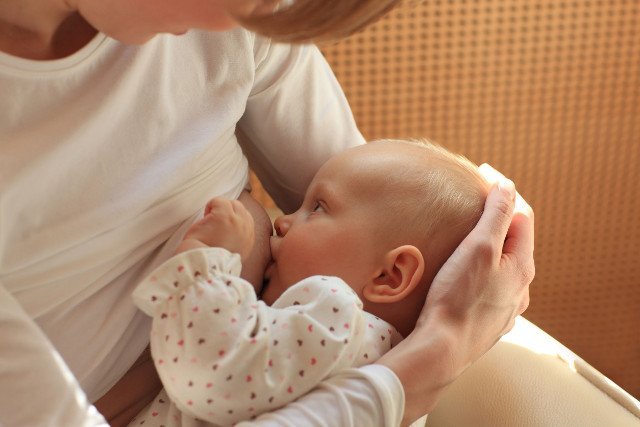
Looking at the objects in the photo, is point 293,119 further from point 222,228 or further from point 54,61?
point 54,61

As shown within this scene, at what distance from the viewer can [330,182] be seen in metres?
1.16

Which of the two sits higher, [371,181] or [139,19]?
[139,19]

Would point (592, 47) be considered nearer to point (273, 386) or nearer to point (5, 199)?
point (273, 386)

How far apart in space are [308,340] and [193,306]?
0.41 ft

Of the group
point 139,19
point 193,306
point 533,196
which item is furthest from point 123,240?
point 533,196

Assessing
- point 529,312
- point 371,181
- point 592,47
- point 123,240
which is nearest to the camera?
point 123,240

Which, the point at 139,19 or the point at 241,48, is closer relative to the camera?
the point at 139,19

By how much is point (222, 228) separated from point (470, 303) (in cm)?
31

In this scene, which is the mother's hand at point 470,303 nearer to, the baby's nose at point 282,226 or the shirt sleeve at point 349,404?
the shirt sleeve at point 349,404

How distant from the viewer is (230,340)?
894 millimetres

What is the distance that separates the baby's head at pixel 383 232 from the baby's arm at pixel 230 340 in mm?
141

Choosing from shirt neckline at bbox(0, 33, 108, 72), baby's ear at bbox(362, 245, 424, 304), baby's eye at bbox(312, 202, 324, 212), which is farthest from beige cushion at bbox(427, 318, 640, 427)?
shirt neckline at bbox(0, 33, 108, 72)

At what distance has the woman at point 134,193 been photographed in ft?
2.79

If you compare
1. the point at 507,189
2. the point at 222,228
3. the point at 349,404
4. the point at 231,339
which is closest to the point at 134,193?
the point at 222,228
